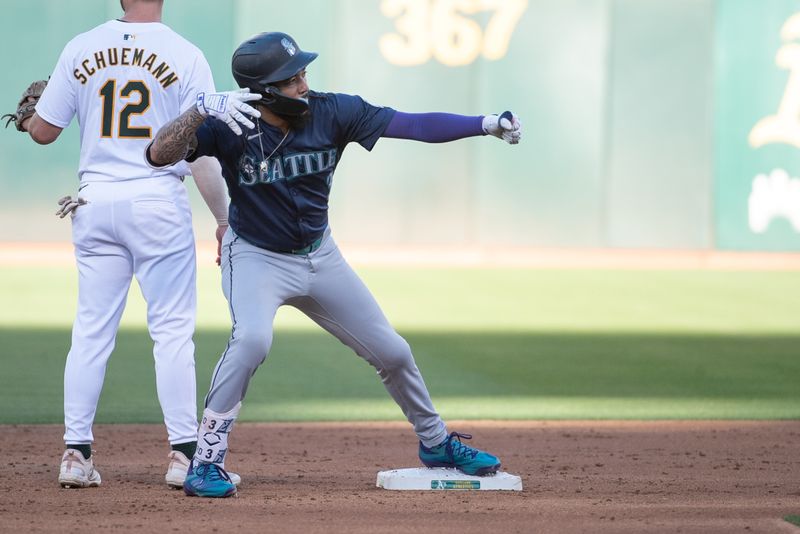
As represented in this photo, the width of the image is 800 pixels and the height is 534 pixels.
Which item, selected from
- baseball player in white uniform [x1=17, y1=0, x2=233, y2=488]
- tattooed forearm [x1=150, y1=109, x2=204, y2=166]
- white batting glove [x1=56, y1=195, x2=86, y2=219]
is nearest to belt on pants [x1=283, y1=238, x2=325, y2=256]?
baseball player in white uniform [x1=17, y1=0, x2=233, y2=488]

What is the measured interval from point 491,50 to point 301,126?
1411 centimetres

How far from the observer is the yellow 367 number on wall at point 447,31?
1859cm

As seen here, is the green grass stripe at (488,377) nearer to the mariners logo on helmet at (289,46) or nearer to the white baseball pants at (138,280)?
the white baseball pants at (138,280)

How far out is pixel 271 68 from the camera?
16.4 feet

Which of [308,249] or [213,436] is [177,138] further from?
[213,436]

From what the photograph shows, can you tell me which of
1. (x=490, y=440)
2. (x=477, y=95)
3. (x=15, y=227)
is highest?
(x=477, y=95)

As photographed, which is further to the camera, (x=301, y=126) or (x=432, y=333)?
(x=432, y=333)

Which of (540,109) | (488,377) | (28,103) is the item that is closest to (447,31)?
(540,109)

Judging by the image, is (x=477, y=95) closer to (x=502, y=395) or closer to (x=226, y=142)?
(x=502, y=395)

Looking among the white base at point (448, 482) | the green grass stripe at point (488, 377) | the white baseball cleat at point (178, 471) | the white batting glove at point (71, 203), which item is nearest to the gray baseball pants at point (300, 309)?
the white base at point (448, 482)

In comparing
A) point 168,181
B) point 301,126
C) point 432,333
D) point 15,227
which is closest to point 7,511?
point 168,181

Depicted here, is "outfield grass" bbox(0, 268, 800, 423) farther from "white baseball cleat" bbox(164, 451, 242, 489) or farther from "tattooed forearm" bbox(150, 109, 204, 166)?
"tattooed forearm" bbox(150, 109, 204, 166)

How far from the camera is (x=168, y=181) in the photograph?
17.0 ft

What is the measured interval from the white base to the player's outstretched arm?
1354mm
